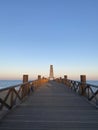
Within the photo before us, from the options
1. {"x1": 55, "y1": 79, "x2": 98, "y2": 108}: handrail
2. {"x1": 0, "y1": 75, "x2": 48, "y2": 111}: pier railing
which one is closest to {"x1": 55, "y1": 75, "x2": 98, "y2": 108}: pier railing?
{"x1": 55, "y1": 79, "x2": 98, "y2": 108}: handrail

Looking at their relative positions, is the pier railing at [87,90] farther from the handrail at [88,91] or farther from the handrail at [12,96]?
the handrail at [12,96]

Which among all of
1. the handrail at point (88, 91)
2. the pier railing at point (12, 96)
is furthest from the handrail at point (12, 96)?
the handrail at point (88, 91)

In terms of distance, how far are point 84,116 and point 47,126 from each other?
1948 millimetres

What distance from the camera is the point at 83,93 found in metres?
15.0

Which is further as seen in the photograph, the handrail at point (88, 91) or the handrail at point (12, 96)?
the handrail at point (88, 91)

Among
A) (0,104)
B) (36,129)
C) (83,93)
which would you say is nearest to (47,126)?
(36,129)

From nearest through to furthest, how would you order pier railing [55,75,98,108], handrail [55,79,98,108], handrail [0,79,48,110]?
handrail [0,79,48,110]
handrail [55,79,98,108]
pier railing [55,75,98,108]

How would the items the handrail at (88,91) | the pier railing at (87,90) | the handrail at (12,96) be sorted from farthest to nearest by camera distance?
the pier railing at (87,90), the handrail at (88,91), the handrail at (12,96)

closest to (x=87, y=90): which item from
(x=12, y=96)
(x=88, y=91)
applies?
(x=88, y=91)

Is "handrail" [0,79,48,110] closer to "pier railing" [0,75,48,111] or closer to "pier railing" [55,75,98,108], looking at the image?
"pier railing" [0,75,48,111]

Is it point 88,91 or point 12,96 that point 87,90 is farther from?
point 12,96

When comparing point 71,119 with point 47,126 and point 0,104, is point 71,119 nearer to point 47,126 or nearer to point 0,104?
point 47,126

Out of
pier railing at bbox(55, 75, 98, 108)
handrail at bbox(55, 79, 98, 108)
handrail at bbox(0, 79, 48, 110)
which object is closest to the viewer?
handrail at bbox(0, 79, 48, 110)

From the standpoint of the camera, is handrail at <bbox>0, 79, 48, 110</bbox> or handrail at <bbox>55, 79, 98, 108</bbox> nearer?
handrail at <bbox>0, 79, 48, 110</bbox>
